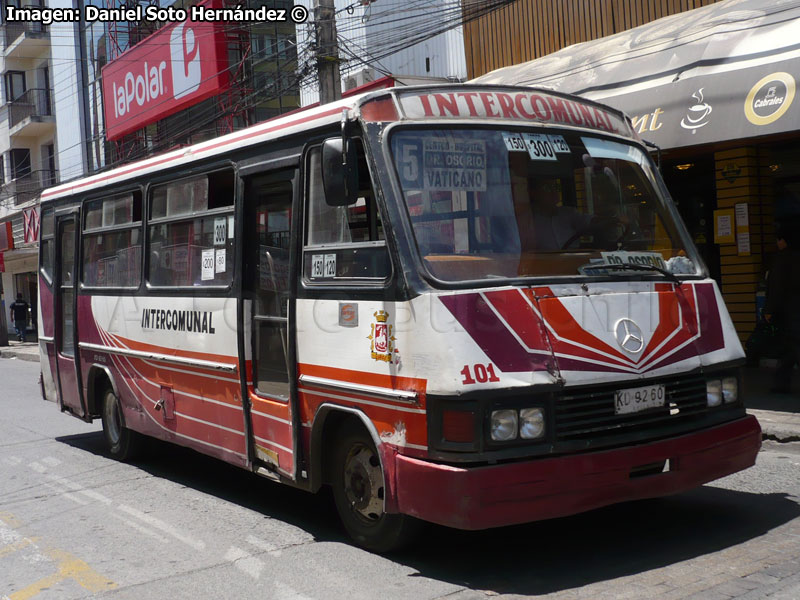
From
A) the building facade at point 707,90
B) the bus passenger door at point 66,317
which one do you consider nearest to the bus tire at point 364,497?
the bus passenger door at point 66,317

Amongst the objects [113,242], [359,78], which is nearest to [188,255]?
[113,242]

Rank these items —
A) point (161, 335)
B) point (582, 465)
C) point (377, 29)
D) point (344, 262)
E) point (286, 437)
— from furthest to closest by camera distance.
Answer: point (377, 29)
point (161, 335)
point (286, 437)
point (344, 262)
point (582, 465)

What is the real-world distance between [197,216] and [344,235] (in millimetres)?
2189

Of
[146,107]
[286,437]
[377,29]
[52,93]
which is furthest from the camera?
[52,93]

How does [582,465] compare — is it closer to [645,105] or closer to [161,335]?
[161,335]

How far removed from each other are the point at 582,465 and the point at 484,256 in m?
1.22

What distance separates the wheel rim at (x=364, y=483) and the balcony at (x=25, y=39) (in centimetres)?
3503

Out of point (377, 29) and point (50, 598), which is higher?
point (377, 29)

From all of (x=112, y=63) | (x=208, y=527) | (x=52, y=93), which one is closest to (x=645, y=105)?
(x=208, y=527)

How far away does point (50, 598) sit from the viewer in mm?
5117

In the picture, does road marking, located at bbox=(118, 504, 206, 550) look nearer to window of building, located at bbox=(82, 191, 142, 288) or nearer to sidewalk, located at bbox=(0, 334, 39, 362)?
window of building, located at bbox=(82, 191, 142, 288)

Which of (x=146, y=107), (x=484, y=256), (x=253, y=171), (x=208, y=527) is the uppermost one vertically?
(x=146, y=107)

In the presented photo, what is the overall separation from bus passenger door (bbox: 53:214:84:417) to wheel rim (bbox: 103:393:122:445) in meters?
0.44

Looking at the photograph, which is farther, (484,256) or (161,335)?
(161,335)
